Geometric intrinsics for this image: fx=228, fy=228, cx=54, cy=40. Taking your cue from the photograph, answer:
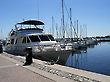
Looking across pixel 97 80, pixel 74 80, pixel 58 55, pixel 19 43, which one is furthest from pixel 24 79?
pixel 19 43

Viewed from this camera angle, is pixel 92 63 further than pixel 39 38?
Yes

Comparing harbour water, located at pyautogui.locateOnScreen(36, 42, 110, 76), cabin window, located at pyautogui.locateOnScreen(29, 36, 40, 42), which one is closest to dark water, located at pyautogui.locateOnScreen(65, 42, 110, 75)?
harbour water, located at pyautogui.locateOnScreen(36, 42, 110, 76)

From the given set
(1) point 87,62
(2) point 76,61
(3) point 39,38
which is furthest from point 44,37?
(2) point 76,61

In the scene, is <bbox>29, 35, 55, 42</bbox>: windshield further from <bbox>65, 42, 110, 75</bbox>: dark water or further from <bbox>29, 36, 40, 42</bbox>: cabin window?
<bbox>65, 42, 110, 75</bbox>: dark water

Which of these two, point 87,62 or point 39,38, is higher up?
point 39,38

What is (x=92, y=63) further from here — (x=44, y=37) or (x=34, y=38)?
(x=34, y=38)

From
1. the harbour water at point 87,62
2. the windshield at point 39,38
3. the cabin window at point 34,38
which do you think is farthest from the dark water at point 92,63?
the cabin window at point 34,38

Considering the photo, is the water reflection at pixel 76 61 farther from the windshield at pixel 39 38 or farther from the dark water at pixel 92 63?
the windshield at pixel 39 38

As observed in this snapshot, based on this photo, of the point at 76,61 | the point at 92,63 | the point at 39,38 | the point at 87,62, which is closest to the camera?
the point at 39,38

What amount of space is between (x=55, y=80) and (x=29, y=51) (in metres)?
5.82

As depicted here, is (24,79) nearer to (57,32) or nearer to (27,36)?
(27,36)

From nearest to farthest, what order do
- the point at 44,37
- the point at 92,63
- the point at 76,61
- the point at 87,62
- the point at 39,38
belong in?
the point at 39,38
the point at 44,37
the point at 92,63
the point at 87,62
the point at 76,61

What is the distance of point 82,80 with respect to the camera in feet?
29.9

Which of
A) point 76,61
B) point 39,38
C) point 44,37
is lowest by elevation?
point 76,61
